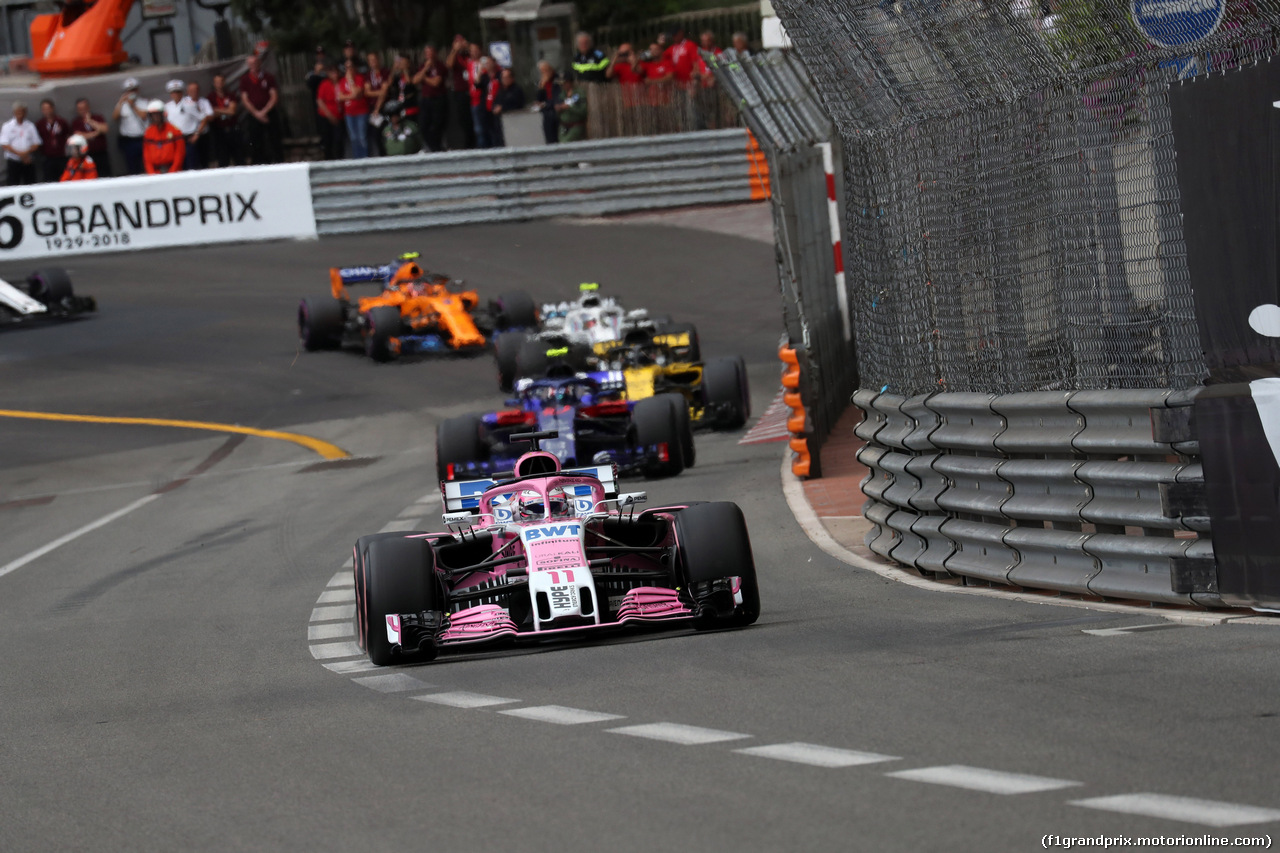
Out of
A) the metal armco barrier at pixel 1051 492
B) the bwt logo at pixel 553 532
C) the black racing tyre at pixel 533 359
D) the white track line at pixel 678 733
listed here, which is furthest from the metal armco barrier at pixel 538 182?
the white track line at pixel 678 733

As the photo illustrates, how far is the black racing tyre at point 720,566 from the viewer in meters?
9.27

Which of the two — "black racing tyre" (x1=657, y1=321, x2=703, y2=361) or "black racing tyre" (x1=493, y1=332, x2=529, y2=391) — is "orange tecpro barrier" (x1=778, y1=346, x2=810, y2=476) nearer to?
"black racing tyre" (x1=657, y1=321, x2=703, y2=361)

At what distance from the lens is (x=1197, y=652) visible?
755 centimetres

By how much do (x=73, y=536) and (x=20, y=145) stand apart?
62.1 ft

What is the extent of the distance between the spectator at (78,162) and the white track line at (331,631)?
22.8 meters

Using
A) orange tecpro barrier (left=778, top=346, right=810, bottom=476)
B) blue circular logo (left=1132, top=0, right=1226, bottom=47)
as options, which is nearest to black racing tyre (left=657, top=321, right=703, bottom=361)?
orange tecpro barrier (left=778, top=346, right=810, bottom=476)

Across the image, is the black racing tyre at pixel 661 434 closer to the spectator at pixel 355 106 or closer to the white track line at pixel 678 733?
the white track line at pixel 678 733

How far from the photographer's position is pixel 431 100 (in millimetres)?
33125

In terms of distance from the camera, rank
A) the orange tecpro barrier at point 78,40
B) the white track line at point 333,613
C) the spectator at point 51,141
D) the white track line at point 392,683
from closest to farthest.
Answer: the white track line at point 392,683 → the white track line at point 333,613 → the spectator at point 51,141 → the orange tecpro barrier at point 78,40

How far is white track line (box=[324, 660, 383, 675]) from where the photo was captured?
9016 mm

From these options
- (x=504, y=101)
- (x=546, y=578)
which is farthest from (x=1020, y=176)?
(x=504, y=101)

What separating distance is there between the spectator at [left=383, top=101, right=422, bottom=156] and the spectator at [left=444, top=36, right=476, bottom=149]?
0.97m

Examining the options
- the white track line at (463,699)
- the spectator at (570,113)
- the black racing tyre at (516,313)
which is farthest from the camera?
the spectator at (570,113)

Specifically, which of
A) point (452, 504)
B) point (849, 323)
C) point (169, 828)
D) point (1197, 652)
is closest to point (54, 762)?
point (169, 828)
